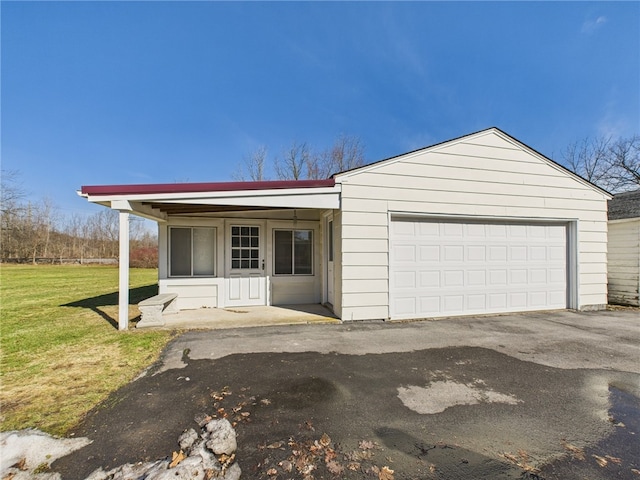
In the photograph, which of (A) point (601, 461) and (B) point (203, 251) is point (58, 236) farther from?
(A) point (601, 461)

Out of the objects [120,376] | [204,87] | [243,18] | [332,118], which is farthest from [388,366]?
[332,118]

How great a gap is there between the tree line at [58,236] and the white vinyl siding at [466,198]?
3055 centimetres

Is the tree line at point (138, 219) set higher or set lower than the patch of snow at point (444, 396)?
higher

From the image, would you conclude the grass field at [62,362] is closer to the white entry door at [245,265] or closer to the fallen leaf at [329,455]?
the fallen leaf at [329,455]

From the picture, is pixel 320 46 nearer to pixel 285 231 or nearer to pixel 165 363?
pixel 285 231

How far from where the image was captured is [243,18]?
8.53 meters

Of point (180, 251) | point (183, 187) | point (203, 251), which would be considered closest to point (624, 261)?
point (183, 187)

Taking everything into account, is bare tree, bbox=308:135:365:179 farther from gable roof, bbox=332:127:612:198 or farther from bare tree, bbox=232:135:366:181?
gable roof, bbox=332:127:612:198

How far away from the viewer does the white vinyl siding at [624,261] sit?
27.3 feet

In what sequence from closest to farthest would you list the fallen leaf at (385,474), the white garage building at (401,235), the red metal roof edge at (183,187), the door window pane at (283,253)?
the fallen leaf at (385,474) → the red metal roof edge at (183,187) → the white garage building at (401,235) → the door window pane at (283,253)

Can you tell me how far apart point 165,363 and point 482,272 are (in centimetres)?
702

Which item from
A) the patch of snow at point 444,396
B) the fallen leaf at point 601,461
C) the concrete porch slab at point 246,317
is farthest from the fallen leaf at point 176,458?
the concrete porch slab at point 246,317

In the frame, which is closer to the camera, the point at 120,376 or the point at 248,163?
the point at 120,376

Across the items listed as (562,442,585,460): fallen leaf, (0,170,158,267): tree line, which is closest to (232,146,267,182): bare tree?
(0,170,158,267): tree line
